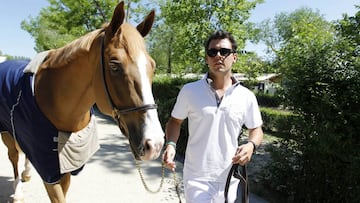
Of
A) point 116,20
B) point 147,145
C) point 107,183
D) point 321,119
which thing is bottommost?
point 107,183

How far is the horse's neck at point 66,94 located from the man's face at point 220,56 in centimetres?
92

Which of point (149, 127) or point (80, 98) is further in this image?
point (80, 98)

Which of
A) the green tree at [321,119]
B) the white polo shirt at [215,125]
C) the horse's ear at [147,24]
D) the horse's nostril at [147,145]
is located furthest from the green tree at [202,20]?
the horse's nostril at [147,145]

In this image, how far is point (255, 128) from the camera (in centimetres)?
198

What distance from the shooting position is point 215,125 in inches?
75.3

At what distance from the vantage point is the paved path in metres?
3.62

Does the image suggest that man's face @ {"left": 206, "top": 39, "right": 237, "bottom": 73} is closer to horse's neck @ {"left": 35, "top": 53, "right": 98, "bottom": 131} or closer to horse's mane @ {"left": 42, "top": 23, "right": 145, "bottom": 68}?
horse's mane @ {"left": 42, "top": 23, "right": 145, "bottom": 68}

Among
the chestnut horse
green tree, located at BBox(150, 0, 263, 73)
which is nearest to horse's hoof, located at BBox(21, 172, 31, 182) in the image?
the chestnut horse

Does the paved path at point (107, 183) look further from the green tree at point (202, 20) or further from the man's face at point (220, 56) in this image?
the green tree at point (202, 20)

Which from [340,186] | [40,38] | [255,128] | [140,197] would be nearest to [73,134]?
[255,128]

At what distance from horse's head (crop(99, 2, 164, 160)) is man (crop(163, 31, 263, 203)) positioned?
0.37 m

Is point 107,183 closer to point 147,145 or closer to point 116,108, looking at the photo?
point 116,108

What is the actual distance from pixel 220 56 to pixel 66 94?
1257 millimetres

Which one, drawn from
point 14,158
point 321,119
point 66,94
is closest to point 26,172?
point 14,158
